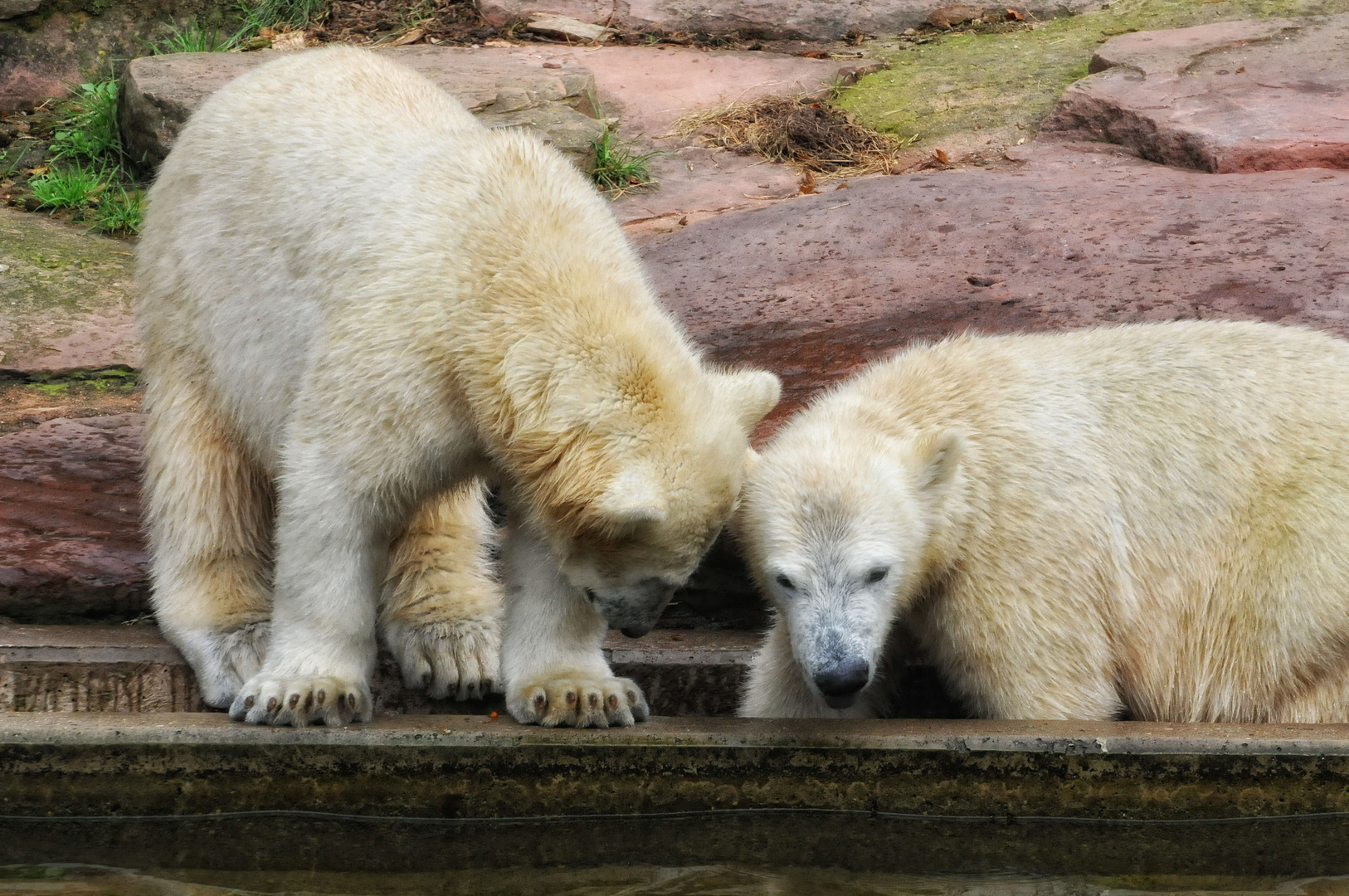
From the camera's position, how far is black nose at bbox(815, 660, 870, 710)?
3.10 meters

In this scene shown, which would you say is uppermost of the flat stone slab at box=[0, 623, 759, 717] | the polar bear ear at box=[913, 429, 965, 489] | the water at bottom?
the polar bear ear at box=[913, 429, 965, 489]

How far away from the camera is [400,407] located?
3.23 meters

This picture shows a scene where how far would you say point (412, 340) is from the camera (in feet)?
10.6

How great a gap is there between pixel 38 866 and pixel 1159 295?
3968mm

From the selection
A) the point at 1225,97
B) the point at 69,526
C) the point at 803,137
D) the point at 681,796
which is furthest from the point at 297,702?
the point at 1225,97

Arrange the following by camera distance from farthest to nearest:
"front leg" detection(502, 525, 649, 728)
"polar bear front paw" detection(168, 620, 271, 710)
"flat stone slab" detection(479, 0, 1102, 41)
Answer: "flat stone slab" detection(479, 0, 1102, 41) < "polar bear front paw" detection(168, 620, 271, 710) < "front leg" detection(502, 525, 649, 728)

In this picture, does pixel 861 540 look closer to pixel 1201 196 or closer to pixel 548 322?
pixel 548 322

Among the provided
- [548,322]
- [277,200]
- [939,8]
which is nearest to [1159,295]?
[548,322]

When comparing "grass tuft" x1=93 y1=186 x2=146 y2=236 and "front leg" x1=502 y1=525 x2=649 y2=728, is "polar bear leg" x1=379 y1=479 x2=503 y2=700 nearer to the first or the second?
"front leg" x1=502 y1=525 x2=649 y2=728

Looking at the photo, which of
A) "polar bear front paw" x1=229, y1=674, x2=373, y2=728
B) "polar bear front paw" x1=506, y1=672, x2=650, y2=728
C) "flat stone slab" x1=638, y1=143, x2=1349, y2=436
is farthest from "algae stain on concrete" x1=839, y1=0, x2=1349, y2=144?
"polar bear front paw" x1=229, y1=674, x2=373, y2=728

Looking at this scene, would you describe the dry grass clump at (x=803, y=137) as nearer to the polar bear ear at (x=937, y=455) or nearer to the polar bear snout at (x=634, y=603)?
the polar bear ear at (x=937, y=455)

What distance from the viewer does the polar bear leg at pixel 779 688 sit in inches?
147

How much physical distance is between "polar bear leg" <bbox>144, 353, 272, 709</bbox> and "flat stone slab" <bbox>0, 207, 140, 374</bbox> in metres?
1.55

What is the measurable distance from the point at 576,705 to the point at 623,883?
0.47 metres
